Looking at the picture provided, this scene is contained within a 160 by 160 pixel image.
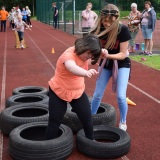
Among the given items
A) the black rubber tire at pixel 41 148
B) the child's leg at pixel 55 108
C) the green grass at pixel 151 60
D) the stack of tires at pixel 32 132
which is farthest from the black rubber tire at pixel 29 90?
the green grass at pixel 151 60

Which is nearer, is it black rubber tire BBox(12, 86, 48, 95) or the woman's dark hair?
the woman's dark hair

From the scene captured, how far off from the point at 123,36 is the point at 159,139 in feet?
5.45

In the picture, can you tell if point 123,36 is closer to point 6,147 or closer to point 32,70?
point 6,147

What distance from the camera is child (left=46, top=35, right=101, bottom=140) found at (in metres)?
3.55

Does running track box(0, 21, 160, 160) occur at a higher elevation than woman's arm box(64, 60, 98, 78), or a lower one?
lower

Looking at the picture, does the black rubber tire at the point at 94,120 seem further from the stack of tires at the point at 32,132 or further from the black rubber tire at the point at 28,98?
the black rubber tire at the point at 28,98

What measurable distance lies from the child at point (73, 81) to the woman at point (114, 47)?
0.63m

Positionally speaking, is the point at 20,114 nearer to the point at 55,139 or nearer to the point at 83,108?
the point at 55,139

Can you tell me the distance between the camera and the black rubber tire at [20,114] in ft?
16.4

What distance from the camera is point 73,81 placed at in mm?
3836

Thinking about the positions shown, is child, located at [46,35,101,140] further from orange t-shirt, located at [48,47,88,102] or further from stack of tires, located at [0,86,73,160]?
stack of tires, located at [0,86,73,160]

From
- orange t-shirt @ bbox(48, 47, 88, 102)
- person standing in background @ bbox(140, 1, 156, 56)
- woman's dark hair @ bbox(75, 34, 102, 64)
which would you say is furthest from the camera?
person standing in background @ bbox(140, 1, 156, 56)

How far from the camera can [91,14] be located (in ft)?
47.8

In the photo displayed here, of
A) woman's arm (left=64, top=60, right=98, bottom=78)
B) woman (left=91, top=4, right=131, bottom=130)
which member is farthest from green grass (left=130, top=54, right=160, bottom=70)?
woman's arm (left=64, top=60, right=98, bottom=78)
